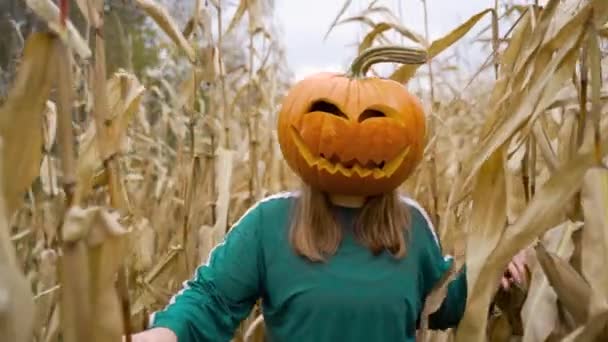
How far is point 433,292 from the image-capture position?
1040 millimetres

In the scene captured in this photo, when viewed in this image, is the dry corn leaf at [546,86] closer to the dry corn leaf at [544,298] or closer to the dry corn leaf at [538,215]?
the dry corn leaf at [538,215]

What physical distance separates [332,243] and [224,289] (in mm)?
142

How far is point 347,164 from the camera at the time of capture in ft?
3.37

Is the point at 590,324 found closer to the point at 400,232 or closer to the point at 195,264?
the point at 400,232

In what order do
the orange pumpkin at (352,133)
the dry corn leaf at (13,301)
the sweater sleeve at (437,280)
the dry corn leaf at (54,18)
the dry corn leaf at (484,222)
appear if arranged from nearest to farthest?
the dry corn leaf at (13,301), the dry corn leaf at (54,18), the dry corn leaf at (484,222), the orange pumpkin at (352,133), the sweater sleeve at (437,280)

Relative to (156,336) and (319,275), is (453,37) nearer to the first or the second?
(319,275)

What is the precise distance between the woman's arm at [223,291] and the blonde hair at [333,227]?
0.05 meters

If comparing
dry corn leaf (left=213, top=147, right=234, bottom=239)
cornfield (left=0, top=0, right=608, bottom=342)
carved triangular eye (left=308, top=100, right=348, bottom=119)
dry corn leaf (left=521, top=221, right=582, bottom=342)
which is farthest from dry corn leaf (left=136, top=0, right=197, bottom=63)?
dry corn leaf (left=213, top=147, right=234, bottom=239)

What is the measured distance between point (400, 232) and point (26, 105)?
1.92 ft

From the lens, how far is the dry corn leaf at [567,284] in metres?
0.91

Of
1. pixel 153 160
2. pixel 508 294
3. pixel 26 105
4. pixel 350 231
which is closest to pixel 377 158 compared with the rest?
pixel 350 231

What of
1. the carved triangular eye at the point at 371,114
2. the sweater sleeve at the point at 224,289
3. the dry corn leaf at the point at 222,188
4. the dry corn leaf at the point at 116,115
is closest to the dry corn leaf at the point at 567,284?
the carved triangular eye at the point at 371,114

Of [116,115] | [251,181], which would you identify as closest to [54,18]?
[116,115]

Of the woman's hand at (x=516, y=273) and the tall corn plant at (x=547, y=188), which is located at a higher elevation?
the tall corn plant at (x=547, y=188)
